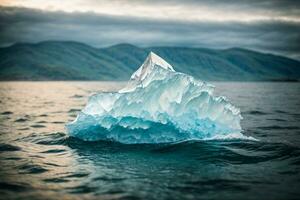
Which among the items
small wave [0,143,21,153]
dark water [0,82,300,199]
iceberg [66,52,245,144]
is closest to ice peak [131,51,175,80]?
iceberg [66,52,245,144]

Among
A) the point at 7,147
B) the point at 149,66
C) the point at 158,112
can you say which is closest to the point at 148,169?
the point at 158,112

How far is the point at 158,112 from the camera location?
1376 cm

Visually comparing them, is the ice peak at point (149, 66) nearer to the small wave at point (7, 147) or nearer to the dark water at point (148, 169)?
the dark water at point (148, 169)

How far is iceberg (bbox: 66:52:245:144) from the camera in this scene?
13922 mm

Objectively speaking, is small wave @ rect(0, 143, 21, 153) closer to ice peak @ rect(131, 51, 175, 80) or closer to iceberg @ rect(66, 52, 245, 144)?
iceberg @ rect(66, 52, 245, 144)

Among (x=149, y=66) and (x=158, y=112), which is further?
(x=149, y=66)

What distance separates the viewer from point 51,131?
1855 centimetres

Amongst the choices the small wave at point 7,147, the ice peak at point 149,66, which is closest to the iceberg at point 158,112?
the ice peak at point 149,66

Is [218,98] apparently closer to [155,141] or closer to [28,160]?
[155,141]

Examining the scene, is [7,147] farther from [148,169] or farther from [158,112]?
[148,169]

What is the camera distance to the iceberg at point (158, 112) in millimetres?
13922

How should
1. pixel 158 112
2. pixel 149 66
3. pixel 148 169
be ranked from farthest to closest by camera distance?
pixel 149 66 → pixel 158 112 → pixel 148 169

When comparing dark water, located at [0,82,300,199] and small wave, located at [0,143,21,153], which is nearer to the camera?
dark water, located at [0,82,300,199]

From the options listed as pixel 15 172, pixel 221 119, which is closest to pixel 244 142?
pixel 221 119
